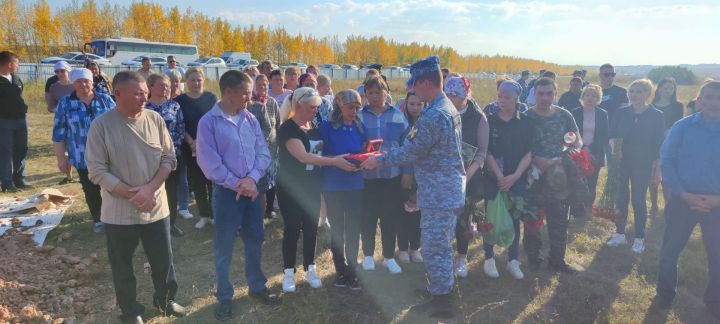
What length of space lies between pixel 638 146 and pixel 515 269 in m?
2.20

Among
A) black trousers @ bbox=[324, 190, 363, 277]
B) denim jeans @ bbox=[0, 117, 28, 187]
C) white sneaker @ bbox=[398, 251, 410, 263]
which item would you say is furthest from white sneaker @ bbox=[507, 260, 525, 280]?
denim jeans @ bbox=[0, 117, 28, 187]

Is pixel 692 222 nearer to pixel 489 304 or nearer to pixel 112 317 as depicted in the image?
pixel 489 304

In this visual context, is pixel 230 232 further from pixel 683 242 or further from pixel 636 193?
pixel 636 193

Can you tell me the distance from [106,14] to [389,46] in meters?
49.0

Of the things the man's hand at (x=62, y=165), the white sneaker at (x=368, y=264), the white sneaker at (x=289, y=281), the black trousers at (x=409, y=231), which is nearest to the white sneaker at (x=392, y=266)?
the white sneaker at (x=368, y=264)

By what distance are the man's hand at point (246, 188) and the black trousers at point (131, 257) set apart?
0.63 meters

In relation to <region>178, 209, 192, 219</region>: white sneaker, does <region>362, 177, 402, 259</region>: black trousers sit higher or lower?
higher

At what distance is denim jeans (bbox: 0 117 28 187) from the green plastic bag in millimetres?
7510

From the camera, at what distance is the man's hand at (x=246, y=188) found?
10.5ft

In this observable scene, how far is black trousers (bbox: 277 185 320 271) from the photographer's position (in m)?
3.59

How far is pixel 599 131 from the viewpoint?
5.40 m

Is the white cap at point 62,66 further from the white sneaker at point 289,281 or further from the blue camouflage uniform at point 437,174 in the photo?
the blue camouflage uniform at point 437,174

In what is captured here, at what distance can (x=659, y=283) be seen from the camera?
3.81m

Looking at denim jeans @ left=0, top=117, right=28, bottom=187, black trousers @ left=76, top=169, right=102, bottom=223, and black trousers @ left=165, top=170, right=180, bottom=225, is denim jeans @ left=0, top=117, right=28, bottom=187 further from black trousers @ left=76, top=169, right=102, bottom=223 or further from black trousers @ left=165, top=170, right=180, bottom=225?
black trousers @ left=165, top=170, right=180, bottom=225
